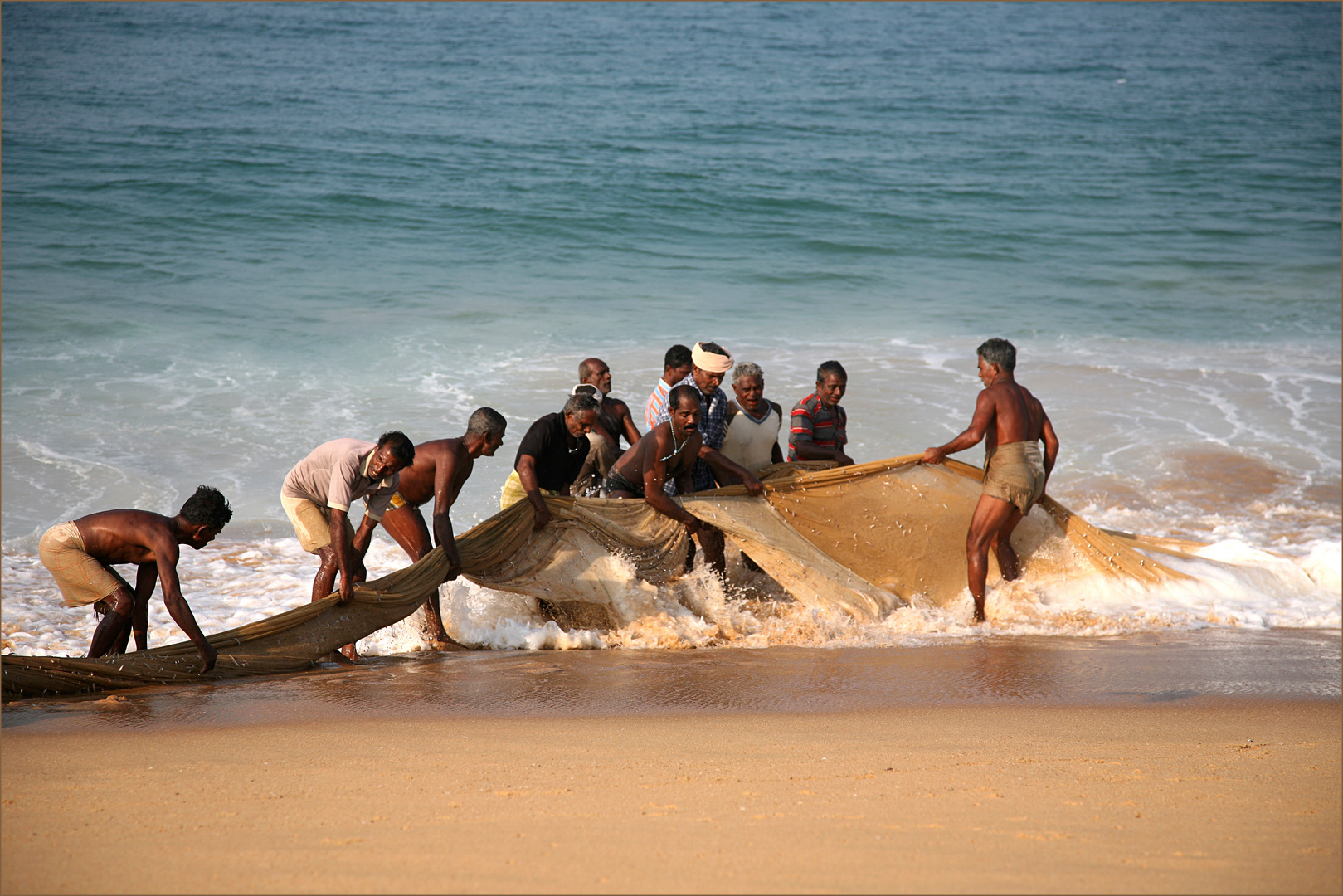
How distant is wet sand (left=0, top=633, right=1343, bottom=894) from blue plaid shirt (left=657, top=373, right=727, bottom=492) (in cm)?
132

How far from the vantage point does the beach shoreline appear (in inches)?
110

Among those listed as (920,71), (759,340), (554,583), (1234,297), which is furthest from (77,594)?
(920,71)

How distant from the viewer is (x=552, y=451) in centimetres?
587

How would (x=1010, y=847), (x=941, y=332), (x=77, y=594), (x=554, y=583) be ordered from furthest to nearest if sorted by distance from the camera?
1. (x=941, y=332)
2. (x=554, y=583)
3. (x=77, y=594)
4. (x=1010, y=847)

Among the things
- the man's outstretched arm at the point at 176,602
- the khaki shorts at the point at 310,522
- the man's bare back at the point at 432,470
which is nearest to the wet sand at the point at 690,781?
the man's outstretched arm at the point at 176,602

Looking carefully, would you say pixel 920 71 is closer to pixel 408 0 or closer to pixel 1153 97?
pixel 1153 97

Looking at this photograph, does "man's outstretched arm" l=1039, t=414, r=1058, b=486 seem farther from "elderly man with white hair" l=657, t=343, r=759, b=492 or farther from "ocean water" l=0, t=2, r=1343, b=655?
"elderly man with white hair" l=657, t=343, r=759, b=492

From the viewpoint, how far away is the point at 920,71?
29.6 meters

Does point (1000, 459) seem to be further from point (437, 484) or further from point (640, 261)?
point (640, 261)

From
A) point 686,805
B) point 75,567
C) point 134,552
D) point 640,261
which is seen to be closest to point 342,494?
point 134,552

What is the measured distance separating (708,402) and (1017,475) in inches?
71.8

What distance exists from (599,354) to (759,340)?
7.12 feet

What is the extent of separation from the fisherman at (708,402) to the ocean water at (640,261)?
66cm

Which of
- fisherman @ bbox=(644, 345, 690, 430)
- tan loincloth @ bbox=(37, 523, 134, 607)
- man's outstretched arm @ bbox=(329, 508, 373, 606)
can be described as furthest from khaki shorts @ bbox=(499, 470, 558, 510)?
tan loincloth @ bbox=(37, 523, 134, 607)
